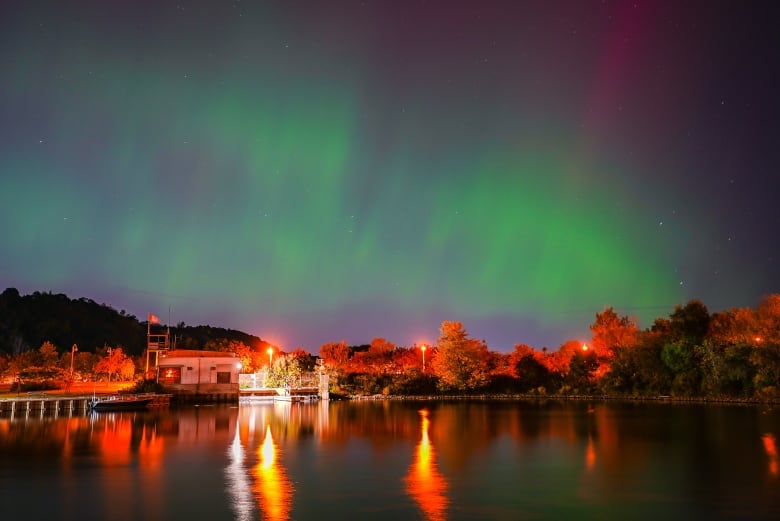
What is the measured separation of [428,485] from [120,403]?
3630 cm

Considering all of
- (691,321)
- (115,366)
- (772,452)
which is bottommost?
(772,452)

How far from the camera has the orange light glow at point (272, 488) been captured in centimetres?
1434

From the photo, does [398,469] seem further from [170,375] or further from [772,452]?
[170,375]

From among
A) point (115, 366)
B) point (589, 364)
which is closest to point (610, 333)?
point (589, 364)

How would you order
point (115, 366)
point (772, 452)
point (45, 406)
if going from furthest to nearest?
point (115, 366)
point (45, 406)
point (772, 452)

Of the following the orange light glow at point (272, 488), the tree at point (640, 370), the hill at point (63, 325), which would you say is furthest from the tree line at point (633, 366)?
the hill at point (63, 325)

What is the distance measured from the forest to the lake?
10.0 m

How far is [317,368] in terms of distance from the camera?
69125 millimetres

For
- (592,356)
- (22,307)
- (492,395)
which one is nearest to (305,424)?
(492,395)

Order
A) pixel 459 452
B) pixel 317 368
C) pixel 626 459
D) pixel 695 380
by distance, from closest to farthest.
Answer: pixel 626 459 → pixel 459 452 → pixel 695 380 → pixel 317 368

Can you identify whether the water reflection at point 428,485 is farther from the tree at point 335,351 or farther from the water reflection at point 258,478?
the tree at point 335,351

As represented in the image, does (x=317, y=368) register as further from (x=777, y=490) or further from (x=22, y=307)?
(x=22, y=307)

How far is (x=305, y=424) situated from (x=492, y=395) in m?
30.4

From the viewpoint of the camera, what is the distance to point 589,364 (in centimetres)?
6097
